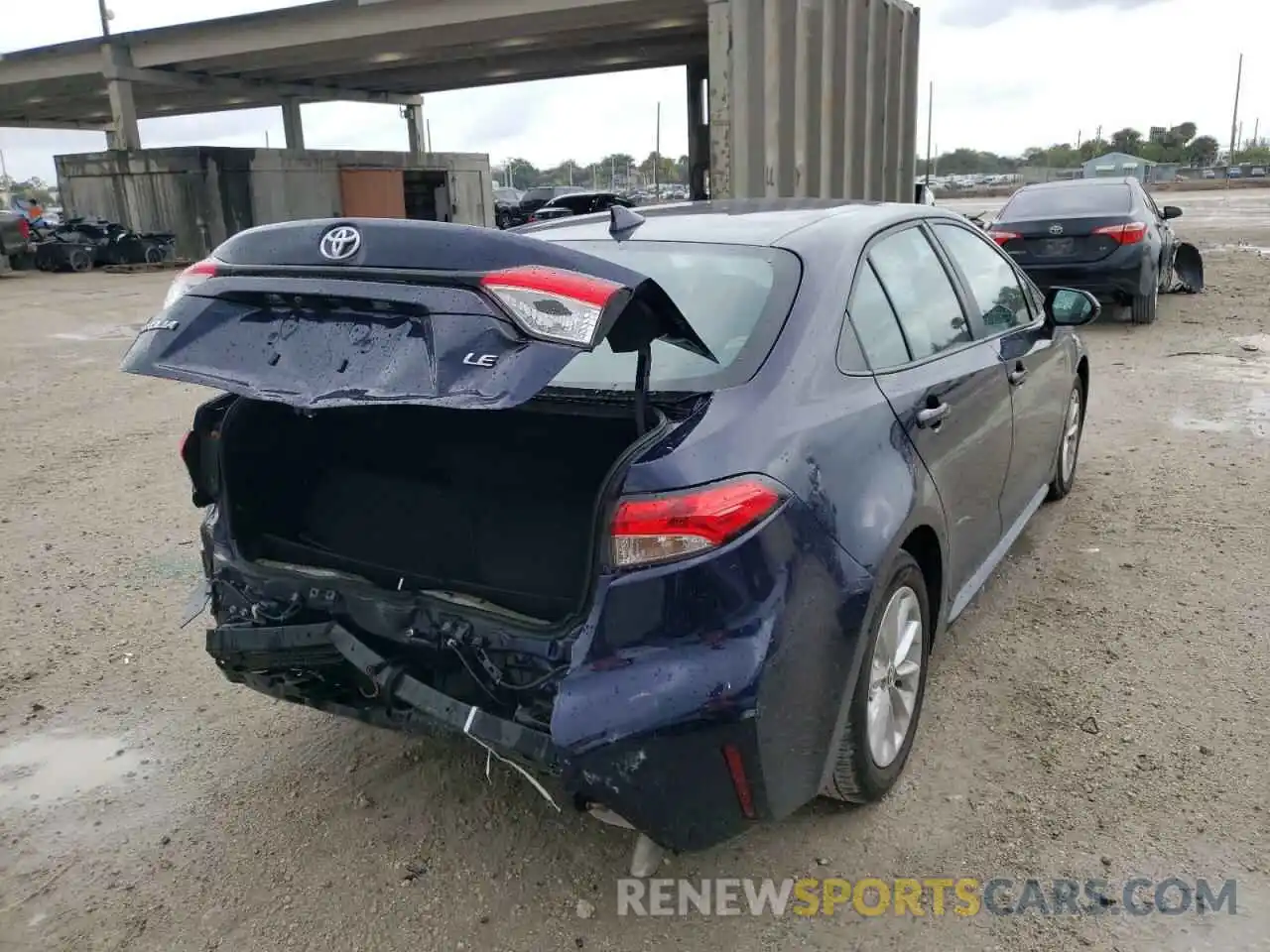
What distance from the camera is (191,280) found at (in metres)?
2.54

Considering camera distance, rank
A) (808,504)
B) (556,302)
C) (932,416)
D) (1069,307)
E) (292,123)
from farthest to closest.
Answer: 1. (292,123)
2. (1069,307)
3. (932,416)
4. (808,504)
5. (556,302)

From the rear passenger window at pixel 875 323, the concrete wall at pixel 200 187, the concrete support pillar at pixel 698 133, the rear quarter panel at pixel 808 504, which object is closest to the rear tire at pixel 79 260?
the concrete wall at pixel 200 187

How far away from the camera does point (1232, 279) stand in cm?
1384

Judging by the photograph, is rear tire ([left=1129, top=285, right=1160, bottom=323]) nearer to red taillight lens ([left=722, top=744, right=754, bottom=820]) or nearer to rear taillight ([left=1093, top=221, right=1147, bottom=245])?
rear taillight ([left=1093, top=221, right=1147, bottom=245])

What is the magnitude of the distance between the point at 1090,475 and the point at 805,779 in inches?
162

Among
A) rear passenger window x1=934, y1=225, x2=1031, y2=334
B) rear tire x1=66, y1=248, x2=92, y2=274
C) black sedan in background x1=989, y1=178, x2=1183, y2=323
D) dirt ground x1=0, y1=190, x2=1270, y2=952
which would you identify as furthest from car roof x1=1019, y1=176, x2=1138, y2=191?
rear tire x1=66, y1=248, x2=92, y2=274

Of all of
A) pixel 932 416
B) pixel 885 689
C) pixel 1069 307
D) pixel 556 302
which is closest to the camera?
pixel 556 302

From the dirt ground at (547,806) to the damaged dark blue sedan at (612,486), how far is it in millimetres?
319

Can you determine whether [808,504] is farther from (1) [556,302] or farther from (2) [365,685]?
(2) [365,685]

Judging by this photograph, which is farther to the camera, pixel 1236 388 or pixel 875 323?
pixel 1236 388

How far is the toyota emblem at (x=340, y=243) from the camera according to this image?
2256 millimetres

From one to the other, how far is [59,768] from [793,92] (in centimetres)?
1549

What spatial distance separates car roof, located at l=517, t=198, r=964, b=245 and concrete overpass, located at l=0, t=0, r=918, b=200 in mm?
13369

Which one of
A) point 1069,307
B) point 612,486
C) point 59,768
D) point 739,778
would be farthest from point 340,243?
point 1069,307
